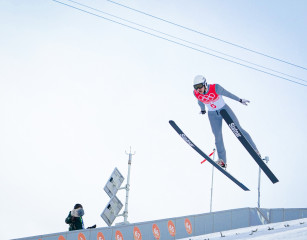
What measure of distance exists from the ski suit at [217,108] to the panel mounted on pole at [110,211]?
4519 millimetres

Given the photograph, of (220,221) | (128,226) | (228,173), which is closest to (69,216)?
(128,226)

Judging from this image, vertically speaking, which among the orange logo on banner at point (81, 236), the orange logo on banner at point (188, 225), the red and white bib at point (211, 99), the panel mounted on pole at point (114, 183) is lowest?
the orange logo on banner at point (81, 236)

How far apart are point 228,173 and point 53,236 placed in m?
4.97

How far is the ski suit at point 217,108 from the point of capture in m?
9.55

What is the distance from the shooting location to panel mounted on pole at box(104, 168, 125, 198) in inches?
563

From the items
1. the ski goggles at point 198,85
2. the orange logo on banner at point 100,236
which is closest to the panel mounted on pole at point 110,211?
the orange logo on banner at point 100,236

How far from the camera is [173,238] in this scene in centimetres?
1466

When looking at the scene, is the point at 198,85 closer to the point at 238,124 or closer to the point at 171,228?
the point at 238,124

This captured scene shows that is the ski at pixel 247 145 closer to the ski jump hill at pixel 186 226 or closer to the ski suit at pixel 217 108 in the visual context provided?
the ski suit at pixel 217 108

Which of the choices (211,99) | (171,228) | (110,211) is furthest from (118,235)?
(211,99)

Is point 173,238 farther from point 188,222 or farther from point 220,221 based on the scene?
point 220,221

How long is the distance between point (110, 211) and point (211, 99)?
581 cm

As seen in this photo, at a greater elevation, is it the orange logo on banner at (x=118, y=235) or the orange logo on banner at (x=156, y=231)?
the orange logo on banner at (x=156, y=231)

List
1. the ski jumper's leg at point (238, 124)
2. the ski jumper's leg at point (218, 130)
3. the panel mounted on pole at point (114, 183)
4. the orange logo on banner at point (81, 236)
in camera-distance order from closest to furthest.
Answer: the ski jumper's leg at point (238, 124) → the ski jumper's leg at point (218, 130) → the orange logo on banner at point (81, 236) → the panel mounted on pole at point (114, 183)
